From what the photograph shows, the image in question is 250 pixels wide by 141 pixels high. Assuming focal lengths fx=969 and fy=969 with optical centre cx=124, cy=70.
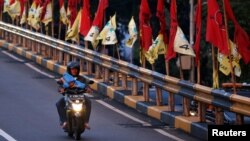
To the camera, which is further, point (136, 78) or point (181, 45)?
point (136, 78)

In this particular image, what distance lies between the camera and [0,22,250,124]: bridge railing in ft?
54.2

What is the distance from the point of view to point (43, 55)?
1265 inches

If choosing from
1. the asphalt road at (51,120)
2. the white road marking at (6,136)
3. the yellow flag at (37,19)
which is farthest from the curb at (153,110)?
the yellow flag at (37,19)

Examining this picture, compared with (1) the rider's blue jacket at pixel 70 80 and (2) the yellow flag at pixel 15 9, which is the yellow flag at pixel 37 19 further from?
(1) the rider's blue jacket at pixel 70 80

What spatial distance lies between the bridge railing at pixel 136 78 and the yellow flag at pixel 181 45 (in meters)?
0.59

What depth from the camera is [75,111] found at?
55.0 ft

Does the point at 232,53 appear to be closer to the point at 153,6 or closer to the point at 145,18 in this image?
the point at 145,18

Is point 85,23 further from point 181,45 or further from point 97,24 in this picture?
point 181,45

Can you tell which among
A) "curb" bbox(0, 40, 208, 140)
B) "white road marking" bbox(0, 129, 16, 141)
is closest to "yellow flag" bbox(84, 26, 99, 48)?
"curb" bbox(0, 40, 208, 140)

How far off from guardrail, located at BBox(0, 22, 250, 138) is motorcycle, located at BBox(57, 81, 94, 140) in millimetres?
2257

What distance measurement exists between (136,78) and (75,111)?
5.39 meters

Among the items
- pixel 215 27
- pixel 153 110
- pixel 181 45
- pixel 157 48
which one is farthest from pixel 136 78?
pixel 215 27

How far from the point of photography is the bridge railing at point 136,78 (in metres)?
16.5

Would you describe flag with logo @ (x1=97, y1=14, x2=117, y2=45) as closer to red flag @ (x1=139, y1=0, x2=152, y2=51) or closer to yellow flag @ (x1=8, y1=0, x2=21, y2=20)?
red flag @ (x1=139, y1=0, x2=152, y2=51)
